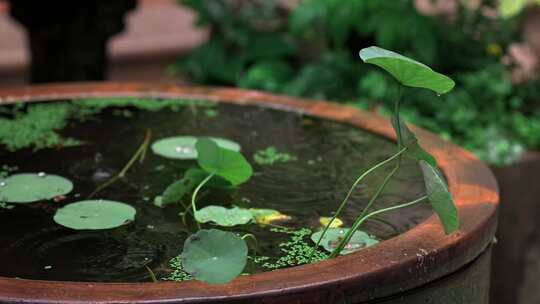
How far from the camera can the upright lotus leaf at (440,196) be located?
1.47 metres

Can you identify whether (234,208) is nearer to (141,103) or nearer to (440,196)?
(440,196)

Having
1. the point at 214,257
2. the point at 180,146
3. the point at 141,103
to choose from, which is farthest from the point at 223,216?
the point at 141,103

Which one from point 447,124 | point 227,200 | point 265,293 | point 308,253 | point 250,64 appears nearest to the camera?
point 265,293

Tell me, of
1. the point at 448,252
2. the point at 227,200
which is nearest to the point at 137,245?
the point at 227,200

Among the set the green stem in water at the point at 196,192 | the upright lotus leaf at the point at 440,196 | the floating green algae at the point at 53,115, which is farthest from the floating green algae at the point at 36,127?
the upright lotus leaf at the point at 440,196

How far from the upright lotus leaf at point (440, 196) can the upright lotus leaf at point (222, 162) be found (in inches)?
16.8

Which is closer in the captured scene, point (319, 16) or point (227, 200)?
point (227, 200)

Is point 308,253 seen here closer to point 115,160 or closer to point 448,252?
point 448,252

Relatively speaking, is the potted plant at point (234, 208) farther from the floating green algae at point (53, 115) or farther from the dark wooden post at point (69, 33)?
the dark wooden post at point (69, 33)

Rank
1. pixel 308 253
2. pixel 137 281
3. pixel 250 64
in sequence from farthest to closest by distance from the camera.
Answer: pixel 250 64
pixel 308 253
pixel 137 281

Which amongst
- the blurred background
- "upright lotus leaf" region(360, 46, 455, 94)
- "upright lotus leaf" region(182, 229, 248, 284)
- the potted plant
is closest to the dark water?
the potted plant

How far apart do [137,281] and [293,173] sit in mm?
684

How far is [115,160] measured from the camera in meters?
2.18

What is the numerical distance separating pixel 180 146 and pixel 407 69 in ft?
2.86
